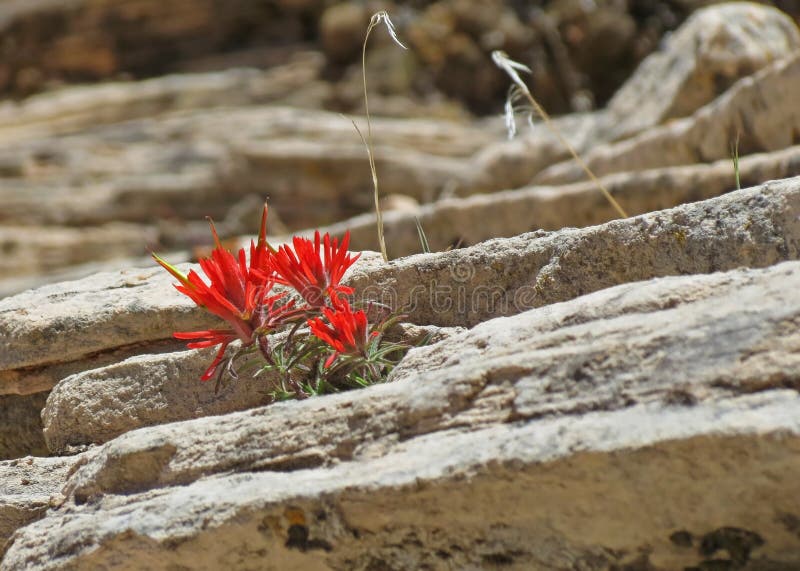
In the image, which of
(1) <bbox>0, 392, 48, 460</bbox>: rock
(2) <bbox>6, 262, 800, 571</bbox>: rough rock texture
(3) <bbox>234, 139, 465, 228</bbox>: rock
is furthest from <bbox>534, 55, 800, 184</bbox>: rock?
(3) <bbox>234, 139, 465, 228</bbox>: rock

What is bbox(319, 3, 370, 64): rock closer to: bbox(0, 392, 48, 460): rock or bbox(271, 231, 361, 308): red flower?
bbox(0, 392, 48, 460): rock

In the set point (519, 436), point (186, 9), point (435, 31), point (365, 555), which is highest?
point (186, 9)

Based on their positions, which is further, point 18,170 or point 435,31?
point 435,31

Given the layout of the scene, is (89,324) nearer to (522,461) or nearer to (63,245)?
(522,461)

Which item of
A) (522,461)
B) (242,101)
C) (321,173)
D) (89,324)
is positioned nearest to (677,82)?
(89,324)

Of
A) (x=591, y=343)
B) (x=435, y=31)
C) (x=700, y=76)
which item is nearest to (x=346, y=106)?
(x=435, y=31)

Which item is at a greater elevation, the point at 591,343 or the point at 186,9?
the point at 186,9

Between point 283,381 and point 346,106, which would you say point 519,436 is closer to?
point 283,381
